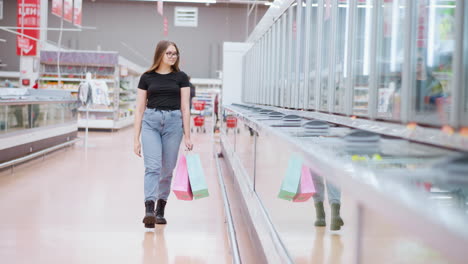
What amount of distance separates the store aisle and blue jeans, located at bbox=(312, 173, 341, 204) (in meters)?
1.64

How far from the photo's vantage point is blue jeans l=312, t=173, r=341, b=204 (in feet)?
5.81

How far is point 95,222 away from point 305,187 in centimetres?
281

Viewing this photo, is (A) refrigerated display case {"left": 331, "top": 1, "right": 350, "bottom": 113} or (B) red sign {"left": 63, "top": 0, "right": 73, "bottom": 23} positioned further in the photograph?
(B) red sign {"left": 63, "top": 0, "right": 73, "bottom": 23}

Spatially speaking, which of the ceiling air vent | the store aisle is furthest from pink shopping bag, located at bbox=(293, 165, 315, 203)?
the ceiling air vent

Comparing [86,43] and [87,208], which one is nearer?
[87,208]

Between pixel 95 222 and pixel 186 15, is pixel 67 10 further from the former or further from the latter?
pixel 95 222

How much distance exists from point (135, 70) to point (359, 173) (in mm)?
21002

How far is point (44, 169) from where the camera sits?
7926 millimetres

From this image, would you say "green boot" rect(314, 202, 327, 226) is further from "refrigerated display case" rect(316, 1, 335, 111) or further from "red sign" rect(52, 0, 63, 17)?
"red sign" rect(52, 0, 63, 17)

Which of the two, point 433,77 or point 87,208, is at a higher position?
point 433,77

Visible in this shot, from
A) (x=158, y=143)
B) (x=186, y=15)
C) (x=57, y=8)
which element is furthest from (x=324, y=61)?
(x=186, y=15)

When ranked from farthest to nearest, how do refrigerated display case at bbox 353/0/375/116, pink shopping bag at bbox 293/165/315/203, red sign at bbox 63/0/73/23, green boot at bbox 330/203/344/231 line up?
red sign at bbox 63/0/73/23
refrigerated display case at bbox 353/0/375/116
pink shopping bag at bbox 293/165/315/203
green boot at bbox 330/203/344/231

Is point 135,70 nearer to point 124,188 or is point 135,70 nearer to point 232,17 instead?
point 232,17

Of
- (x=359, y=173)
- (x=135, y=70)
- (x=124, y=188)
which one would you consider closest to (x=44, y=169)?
(x=124, y=188)
